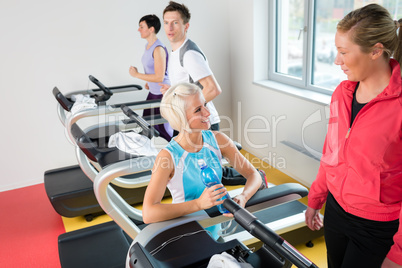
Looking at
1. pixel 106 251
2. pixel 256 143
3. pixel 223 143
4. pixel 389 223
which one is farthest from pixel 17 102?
pixel 389 223

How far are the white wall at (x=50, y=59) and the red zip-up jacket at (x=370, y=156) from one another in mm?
2672

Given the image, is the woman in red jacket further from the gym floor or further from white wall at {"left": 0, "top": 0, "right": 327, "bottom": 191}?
white wall at {"left": 0, "top": 0, "right": 327, "bottom": 191}

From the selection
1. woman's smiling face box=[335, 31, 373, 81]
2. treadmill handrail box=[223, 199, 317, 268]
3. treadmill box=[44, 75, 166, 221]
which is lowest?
treadmill box=[44, 75, 166, 221]

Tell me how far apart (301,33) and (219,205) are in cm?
225

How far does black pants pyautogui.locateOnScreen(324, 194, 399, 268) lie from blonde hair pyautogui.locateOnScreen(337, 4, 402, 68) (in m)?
0.54

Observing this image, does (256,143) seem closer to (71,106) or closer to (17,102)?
(71,106)

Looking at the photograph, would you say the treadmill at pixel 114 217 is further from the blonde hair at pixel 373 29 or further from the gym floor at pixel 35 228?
the blonde hair at pixel 373 29

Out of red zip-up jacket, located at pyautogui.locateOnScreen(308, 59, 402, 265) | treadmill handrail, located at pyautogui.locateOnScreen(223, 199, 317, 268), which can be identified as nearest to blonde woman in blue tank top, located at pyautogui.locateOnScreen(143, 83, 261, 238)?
treadmill handrail, located at pyautogui.locateOnScreen(223, 199, 317, 268)

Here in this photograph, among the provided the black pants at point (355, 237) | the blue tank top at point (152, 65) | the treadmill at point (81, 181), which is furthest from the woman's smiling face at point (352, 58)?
the blue tank top at point (152, 65)

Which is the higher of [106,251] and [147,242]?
[147,242]

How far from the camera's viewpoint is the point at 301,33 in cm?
324

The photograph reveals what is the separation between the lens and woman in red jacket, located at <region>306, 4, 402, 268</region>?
1179mm

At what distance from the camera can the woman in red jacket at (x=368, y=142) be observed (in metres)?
1.18

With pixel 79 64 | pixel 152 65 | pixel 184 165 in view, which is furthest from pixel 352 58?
pixel 79 64
